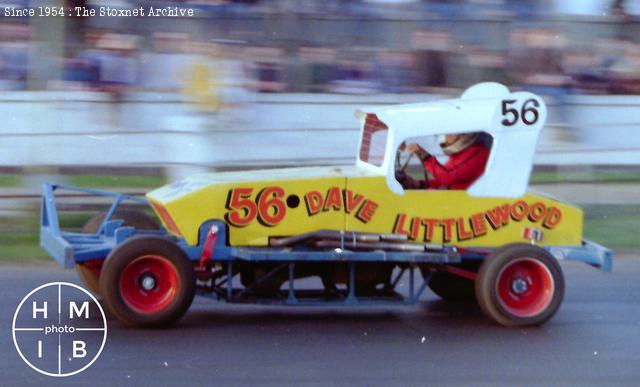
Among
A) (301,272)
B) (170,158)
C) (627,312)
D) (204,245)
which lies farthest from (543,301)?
(170,158)

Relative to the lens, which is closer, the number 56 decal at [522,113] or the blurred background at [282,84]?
the number 56 decal at [522,113]

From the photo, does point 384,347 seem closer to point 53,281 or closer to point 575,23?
point 53,281

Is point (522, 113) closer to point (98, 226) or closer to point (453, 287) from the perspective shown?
point (453, 287)

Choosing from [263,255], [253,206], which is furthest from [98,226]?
[263,255]

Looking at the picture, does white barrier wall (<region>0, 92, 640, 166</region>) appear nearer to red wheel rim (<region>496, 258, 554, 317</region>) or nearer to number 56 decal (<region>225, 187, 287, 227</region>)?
number 56 decal (<region>225, 187, 287, 227</region>)

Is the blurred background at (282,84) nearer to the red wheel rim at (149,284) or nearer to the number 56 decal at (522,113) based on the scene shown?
the red wheel rim at (149,284)

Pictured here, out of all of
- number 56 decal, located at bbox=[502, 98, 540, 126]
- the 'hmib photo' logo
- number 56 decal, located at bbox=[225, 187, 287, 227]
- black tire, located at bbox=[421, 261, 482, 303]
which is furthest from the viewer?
black tire, located at bbox=[421, 261, 482, 303]

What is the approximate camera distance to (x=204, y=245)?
714cm

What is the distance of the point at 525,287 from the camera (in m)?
7.49

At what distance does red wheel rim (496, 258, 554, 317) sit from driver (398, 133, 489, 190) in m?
0.66

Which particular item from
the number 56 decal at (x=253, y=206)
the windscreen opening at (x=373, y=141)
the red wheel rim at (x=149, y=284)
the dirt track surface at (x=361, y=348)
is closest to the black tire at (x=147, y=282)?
the red wheel rim at (x=149, y=284)

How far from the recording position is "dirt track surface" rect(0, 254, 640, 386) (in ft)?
20.4

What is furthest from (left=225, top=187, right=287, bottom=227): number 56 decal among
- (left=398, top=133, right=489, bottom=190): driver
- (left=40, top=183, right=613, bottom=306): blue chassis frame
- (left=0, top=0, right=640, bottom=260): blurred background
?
(left=0, top=0, right=640, bottom=260): blurred background

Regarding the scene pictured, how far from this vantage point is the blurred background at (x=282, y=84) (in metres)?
11.0
